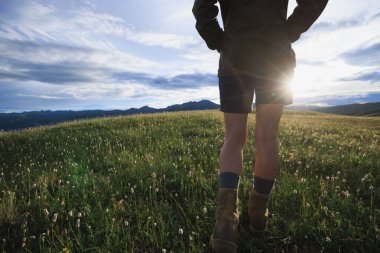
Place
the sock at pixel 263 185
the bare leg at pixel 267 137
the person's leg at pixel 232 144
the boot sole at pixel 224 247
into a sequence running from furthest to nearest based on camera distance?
1. the sock at pixel 263 185
2. the bare leg at pixel 267 137
3. the person's leg at pixel 232 144
4. the boot sole at pixel 224 247

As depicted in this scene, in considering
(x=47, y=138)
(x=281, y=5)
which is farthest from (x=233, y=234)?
(x=47, y=138)

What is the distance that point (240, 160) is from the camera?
3.81m

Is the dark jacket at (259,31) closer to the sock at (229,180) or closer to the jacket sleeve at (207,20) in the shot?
the jacket sleeve at (207,20)

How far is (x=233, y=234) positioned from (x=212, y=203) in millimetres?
1365

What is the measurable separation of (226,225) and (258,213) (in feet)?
2.07

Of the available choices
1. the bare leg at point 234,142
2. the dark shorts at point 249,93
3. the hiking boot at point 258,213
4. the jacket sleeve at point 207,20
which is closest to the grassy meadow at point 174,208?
the hiking boot at point 258,213

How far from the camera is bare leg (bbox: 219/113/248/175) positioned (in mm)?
3768

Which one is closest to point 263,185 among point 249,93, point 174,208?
point 249,93

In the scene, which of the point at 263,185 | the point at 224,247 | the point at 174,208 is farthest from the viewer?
the point at 174,208

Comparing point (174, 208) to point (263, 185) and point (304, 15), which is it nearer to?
point (263, 185)

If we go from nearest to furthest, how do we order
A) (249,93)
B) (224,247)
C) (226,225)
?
1. (224,247)
2. (226,225)
3. (249,93)

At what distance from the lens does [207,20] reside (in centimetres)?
381

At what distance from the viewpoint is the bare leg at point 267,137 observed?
3758mm

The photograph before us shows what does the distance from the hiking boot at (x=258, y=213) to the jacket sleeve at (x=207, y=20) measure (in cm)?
208
